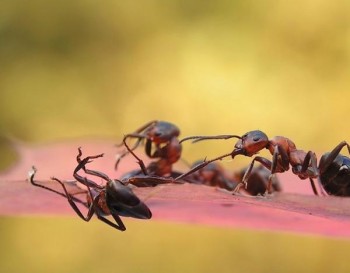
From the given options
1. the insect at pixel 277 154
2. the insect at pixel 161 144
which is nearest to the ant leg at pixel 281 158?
the insect at pixel 277 154

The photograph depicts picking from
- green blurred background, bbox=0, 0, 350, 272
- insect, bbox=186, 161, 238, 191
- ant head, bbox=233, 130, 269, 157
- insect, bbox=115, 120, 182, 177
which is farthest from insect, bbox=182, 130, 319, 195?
green blurred background, bbox=0, 0, 350, 272

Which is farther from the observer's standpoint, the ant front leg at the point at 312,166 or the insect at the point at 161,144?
the insect at the point at 161,144

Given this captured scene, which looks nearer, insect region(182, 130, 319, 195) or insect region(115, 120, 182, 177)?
insect region(182, 130, 319, 195)

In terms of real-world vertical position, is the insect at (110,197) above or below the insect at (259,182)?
above

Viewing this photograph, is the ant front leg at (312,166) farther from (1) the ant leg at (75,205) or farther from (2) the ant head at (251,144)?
(1) the ant leg at (75,205)

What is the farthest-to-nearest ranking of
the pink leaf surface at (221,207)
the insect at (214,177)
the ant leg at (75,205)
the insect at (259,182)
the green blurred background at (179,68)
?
the green blurred background at (179,68) → the insect at (214,177) → the insect at (259,182) → the ant leg at (75,205) → the pink leaf surface at (221,207)

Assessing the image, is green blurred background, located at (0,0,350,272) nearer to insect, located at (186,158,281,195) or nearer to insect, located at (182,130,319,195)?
insect, located at (186,158,281,195)
